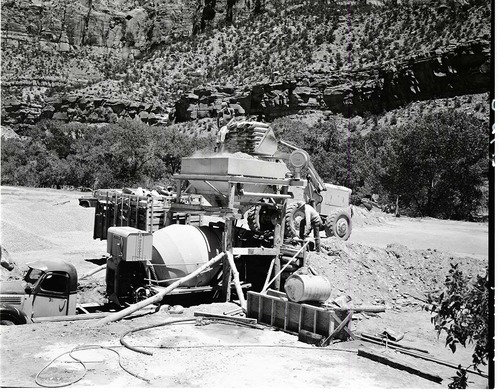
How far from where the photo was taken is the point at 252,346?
1091cm

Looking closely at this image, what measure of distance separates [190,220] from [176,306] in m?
5.98

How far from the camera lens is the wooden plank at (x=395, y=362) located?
9.46 m

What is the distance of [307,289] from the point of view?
40.5 ft

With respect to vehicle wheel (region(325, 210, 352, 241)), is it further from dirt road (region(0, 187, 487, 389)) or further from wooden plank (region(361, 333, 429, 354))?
wooden plank (region(361, 333, 429, 354))

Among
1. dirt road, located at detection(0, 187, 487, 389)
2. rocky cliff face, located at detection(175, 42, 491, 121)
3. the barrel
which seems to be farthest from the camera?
rocky cliff face, located at detection(175, 42, 491, 121)

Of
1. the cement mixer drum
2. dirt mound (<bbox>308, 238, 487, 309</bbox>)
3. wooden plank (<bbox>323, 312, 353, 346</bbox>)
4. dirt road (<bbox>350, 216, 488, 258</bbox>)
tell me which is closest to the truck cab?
the cement mixer drum

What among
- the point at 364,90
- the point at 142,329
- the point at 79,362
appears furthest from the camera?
the point at 364,90

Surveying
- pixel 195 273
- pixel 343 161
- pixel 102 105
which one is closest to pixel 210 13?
pixel 102 105

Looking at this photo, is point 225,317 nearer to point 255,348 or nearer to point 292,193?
point 255,348

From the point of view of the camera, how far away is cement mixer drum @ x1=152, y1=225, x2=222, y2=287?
14922mm

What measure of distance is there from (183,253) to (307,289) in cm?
407

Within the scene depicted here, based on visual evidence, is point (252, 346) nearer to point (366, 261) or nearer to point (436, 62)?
point (366, 261)

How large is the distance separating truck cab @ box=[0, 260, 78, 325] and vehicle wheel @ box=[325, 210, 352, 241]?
11452 mm

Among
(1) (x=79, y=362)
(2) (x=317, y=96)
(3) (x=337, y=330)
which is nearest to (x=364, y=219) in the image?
(3) (x=337, y=330)
